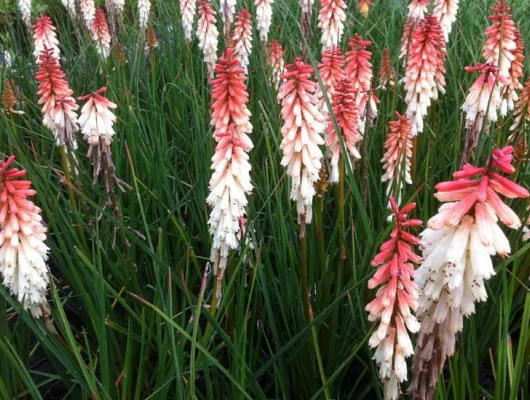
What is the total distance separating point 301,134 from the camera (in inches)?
109

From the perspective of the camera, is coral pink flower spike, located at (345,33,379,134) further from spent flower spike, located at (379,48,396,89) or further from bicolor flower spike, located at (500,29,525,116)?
bicolor flower spike, located at (500,29,525,116)

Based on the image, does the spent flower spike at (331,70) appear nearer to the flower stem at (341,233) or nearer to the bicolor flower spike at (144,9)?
the flower stem at (341,233)

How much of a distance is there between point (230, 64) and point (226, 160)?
51cm

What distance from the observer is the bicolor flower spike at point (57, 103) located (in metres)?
3.53

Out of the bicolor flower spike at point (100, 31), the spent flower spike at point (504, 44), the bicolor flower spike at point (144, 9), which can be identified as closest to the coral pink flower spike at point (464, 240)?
the spent flower spike at point (504, 44)

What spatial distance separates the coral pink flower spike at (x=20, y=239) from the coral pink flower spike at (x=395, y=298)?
1.42m

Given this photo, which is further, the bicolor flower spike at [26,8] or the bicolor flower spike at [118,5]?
the bicolor flower spike at [118,5]

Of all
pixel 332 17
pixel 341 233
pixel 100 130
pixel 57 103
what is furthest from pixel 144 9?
pixel 341 233

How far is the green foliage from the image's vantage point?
2451 mm

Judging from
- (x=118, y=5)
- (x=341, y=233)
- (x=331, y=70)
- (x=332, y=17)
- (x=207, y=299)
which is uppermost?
(x=118, y=5)

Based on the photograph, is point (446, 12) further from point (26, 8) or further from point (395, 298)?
point (26, 8)

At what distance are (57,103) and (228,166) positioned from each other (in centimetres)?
149

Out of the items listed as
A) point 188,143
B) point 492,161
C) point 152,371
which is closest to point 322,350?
point 152,371

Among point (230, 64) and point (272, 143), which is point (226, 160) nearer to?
point (230, 64)
